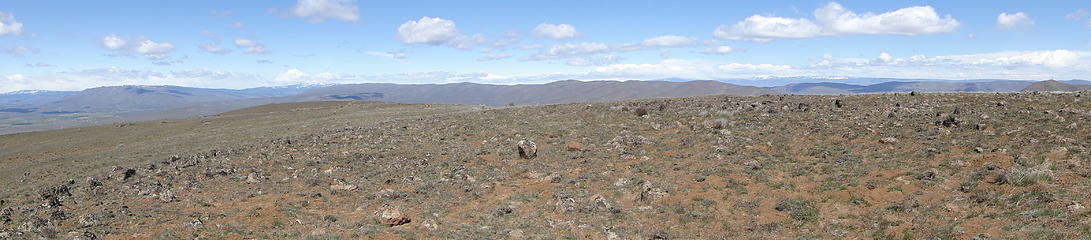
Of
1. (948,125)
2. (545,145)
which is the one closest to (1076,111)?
(948,125)

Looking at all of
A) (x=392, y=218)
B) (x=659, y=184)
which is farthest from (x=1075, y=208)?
(x=392, y=218)

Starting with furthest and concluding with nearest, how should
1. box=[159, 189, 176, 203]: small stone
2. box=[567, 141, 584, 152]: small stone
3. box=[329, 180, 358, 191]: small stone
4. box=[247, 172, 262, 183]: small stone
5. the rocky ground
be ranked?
box=[567, 141, 584, 152]: small stone, box=[247, 172, 262, 183]: small stone, box=[329, 180, 358, 191]: small stone, box=[159, 189, 176, 203]: small stone, the rocky ground

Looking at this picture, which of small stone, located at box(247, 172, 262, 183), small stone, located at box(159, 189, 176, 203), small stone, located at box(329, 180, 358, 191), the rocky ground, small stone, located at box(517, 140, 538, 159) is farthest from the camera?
small stone, located at box(517, 140, 538, 159)

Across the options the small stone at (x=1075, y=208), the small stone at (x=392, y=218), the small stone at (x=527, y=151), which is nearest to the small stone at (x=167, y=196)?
the small stone at (x=392, y=218)

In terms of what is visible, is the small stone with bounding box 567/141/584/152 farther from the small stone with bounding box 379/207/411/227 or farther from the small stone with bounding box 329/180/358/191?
the small stone with bounding box 379/207/411/227

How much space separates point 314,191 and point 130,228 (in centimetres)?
626

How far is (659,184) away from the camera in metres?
20.3

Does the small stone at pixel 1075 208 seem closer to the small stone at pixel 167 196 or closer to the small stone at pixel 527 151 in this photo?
the small stone at pixel 527 151

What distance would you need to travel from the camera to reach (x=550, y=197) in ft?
65.2

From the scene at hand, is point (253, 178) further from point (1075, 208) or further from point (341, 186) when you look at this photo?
point (1075, 208)

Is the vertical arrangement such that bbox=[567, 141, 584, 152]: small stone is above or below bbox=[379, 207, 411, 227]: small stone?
above

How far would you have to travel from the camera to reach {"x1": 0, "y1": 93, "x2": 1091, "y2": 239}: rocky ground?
50.7ft

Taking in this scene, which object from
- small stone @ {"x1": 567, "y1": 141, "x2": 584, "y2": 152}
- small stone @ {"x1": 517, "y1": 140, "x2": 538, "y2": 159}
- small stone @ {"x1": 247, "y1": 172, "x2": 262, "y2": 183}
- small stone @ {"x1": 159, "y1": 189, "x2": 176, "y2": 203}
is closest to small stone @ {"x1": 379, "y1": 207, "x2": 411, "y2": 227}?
small stone @ {"x1": 159, "y1": 189, "x2": 176, "y2": 203}

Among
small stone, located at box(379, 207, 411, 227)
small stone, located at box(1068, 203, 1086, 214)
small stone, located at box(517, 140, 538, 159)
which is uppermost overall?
small stone, located at box(1068, 203, 1086, 214)
